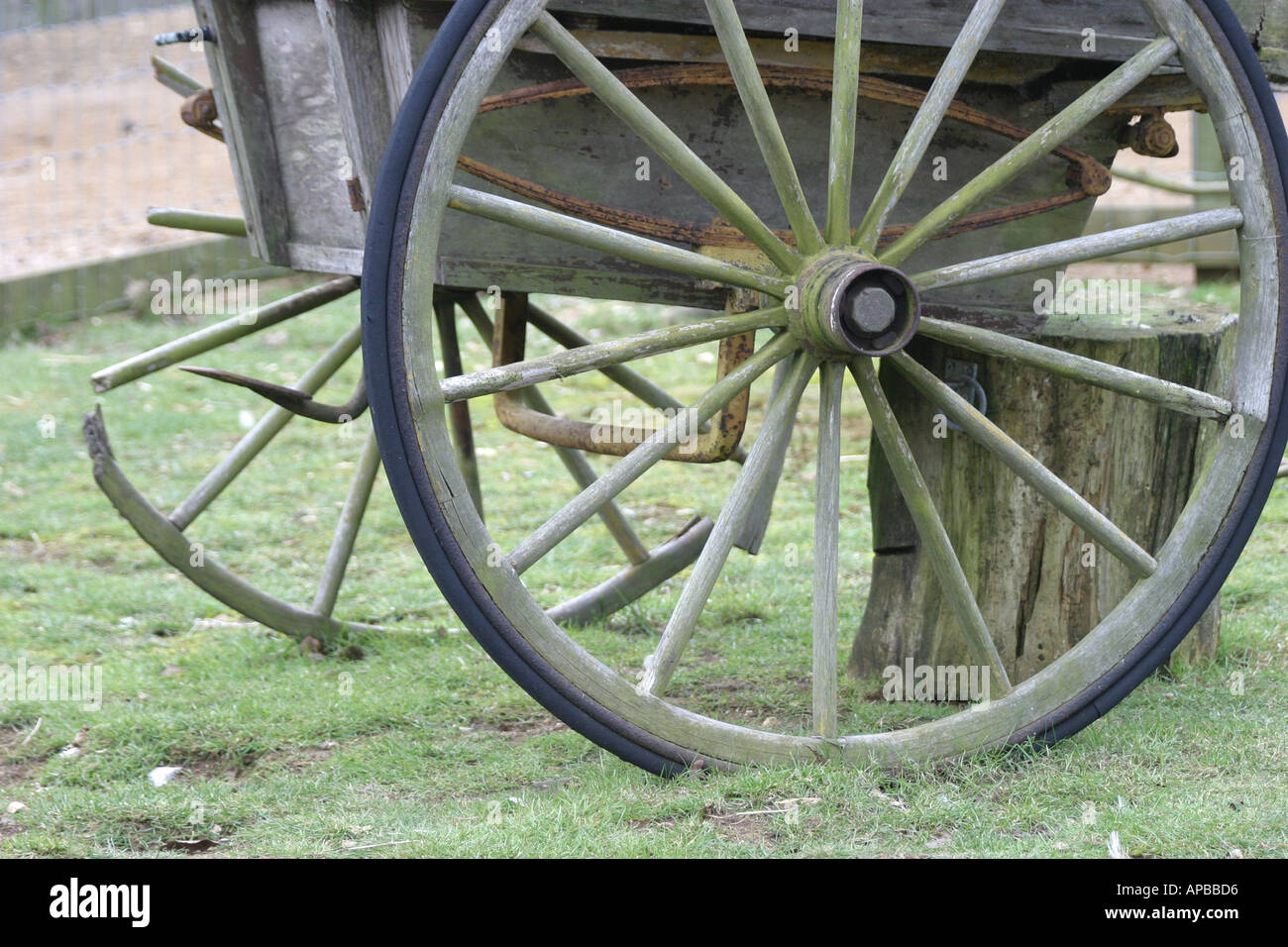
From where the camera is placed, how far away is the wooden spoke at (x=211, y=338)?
3.22 metres

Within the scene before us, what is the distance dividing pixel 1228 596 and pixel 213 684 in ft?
8.47

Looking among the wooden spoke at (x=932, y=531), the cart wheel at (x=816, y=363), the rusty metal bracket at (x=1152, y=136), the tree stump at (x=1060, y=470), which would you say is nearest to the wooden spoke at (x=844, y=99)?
the cart wheel at (x=816, y=363)

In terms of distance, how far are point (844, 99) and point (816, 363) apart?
0.45 meters

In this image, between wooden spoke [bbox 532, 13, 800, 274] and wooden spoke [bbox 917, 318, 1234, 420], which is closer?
wooden spoke [bbox 532, 13, 800, 274]

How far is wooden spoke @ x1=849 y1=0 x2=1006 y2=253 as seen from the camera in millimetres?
2459

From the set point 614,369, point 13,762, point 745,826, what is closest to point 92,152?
point 614,369

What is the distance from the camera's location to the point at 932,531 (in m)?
2.61

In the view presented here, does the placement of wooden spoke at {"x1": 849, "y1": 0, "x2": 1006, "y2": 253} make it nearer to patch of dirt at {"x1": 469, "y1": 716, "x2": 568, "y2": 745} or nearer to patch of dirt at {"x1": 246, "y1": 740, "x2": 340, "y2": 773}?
patch of dirt at {"x1": 469, "y1": 716, "x2": 568, "y2": 745}

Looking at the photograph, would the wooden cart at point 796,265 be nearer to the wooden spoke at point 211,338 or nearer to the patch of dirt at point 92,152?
the wooden spoke at point 211,338

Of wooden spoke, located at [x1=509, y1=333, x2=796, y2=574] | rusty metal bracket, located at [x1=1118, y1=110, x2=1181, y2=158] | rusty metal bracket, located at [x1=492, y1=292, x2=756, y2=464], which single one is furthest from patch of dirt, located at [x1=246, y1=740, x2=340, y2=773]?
rusty metal bracket, located at [x1=1118, y1=110, x2=1181, y2=158]

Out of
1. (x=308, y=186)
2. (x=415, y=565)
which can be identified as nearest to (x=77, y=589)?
(x=415, y=565)

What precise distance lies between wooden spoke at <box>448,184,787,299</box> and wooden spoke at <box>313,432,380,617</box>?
1382mm

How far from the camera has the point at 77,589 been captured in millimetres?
4305

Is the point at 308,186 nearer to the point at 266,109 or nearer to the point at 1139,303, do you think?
the point at 266,109
